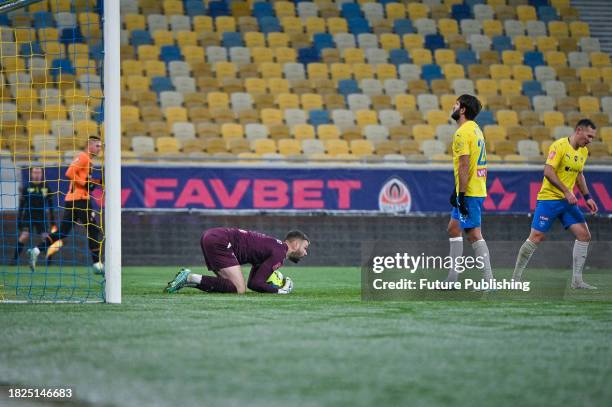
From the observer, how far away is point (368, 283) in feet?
28.6

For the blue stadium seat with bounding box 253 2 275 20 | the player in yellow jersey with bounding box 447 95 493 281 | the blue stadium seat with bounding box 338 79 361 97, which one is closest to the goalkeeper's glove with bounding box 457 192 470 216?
the player in yellow jersey with bounding box 447 95 493 281

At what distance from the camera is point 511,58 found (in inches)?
952

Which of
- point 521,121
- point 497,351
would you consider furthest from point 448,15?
point 497,351

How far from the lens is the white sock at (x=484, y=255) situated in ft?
29.4

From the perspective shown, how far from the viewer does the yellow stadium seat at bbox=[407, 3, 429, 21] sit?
25.2 m

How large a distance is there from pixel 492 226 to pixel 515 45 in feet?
27.2

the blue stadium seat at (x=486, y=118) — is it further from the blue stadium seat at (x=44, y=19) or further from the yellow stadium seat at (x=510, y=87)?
the blue stadium seat at (x=44, y=19)

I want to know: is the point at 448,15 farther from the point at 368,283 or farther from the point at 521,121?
the point at 368,283

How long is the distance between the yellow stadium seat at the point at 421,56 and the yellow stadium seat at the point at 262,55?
336 centimetres

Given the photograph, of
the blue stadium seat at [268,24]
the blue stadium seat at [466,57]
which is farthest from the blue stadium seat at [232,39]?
the blue stadium seat at [466,57]

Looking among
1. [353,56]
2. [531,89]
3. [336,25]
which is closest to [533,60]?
[531,89]

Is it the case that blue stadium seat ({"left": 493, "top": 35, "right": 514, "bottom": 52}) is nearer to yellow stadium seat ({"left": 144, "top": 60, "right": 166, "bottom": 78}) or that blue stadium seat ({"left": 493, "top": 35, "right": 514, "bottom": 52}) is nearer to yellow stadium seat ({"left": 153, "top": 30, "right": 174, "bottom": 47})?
yellow stadium seat ({"left": 153, "top": 30, "right": 174, "bottom": 47})

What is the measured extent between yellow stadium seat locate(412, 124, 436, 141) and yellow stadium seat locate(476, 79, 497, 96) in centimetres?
234

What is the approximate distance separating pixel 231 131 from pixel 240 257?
36.2ft
